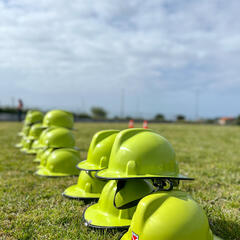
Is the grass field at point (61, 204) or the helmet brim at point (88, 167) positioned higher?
the helmet brim at point (88, 167)

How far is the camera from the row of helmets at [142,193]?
1.82 m

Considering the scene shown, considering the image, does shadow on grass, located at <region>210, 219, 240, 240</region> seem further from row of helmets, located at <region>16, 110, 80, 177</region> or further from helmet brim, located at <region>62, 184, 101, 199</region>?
row of helmets, located at <region>16, 110, 80, 177</region>

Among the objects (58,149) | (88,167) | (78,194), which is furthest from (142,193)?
(58,149)

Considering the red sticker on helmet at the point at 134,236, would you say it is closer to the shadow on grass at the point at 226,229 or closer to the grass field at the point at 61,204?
the grass field at the point at 61,204

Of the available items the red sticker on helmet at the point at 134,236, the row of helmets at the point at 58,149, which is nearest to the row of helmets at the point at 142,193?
the red sticker on helmet at the point at 134,236

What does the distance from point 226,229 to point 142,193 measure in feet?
2.95

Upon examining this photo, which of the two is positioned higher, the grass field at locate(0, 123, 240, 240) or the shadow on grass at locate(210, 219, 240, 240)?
the shadow on grass at locate(210, 219, 240, 240)

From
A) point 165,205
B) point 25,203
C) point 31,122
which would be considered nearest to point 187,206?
point 165,205

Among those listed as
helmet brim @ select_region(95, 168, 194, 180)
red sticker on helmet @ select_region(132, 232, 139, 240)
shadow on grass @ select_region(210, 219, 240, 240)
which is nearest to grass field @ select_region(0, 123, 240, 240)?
shadow on grass @ select_region(210, 219, 240, 240)

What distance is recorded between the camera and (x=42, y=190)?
3689mm

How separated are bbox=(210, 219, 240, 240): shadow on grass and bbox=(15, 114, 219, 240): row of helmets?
0.26 metres

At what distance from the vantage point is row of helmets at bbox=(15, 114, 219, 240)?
182 cm

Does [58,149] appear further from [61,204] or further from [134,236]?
[134,236]

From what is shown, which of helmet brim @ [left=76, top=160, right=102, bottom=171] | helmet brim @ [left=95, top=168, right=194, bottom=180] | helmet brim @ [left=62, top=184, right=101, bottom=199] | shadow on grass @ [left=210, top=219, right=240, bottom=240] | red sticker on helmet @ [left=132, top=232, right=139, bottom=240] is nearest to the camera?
red sticker on helmet @ [left=132, top=232, right=139, bottom=240]
